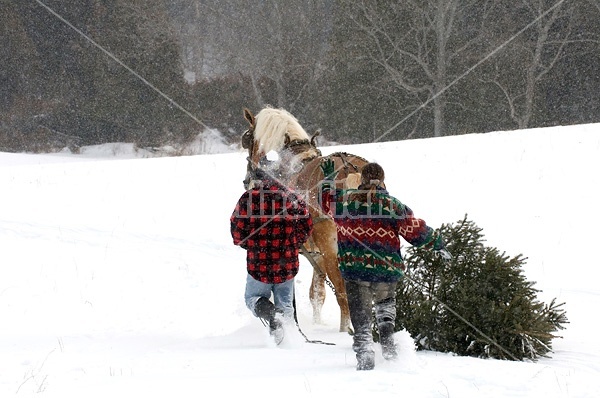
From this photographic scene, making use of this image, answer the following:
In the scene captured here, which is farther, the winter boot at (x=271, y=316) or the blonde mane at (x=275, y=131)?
the blonde mane at (x=275, y=131)

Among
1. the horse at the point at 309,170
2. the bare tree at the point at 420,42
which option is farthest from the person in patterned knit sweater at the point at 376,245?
the bare tree at the point at 420,42

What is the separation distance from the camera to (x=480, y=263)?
5723 mm

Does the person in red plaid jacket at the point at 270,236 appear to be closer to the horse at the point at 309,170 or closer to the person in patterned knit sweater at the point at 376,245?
the horse at the point at 309,170

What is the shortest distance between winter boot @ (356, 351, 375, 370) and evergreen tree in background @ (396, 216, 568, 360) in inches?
38.4

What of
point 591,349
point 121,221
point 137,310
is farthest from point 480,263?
point 121,221

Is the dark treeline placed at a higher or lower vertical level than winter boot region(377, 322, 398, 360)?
higher

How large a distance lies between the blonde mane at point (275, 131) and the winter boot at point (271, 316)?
4.89 ft

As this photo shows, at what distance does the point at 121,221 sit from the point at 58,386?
6899 mm

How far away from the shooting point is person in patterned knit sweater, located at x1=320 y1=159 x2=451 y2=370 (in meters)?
4.90

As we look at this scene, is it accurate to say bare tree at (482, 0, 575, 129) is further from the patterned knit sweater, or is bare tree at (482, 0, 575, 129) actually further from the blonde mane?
the patterned knit sweater

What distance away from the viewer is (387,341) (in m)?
4.93

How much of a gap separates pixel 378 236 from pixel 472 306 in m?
1.15

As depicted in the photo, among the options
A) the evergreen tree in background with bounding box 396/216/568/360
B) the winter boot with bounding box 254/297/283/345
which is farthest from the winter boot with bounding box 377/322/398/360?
the winter boot with bounding box 254/297/283/345

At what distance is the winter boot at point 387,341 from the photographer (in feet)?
16.1
